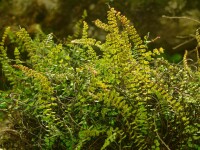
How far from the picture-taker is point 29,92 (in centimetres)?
302

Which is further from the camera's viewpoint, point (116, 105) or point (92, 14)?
point (92, 14)

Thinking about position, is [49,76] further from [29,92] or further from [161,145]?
[161,145]

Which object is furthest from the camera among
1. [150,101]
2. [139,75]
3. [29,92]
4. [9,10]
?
[9,10]

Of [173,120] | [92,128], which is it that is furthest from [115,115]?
[173,120]

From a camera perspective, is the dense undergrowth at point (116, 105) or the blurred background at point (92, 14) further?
the blurred background at point (92, 14)

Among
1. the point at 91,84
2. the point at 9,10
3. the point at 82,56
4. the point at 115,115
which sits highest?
the point at 9,10

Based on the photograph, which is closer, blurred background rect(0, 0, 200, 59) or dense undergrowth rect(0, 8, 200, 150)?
dense undergrowth rect(0, 8, 200, 150)

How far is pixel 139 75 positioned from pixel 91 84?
278mm

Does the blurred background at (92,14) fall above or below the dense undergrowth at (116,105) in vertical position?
above

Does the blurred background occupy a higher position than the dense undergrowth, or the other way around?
the blurred background

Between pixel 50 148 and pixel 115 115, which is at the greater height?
pixel 115 115

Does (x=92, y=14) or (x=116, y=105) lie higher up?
(x=92, y=14)

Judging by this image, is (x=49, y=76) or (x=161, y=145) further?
(x=49, y=76)

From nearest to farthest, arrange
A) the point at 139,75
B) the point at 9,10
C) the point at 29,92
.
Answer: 1. the point at 139,75
2. the point at 29,92
3. the point at 9,10
